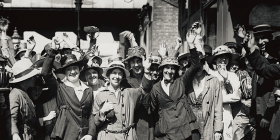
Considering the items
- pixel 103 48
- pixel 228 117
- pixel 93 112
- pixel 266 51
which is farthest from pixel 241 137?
pixel 103 48

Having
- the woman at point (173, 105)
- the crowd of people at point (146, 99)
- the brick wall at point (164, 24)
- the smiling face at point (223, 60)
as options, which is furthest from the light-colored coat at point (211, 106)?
A: the brick wall at point (164, 24)

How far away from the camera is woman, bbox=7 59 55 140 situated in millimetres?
5641

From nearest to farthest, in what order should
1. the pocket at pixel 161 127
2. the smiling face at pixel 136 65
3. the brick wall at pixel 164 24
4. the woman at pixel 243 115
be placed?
the pocket at pixel 161 127, the woman at pixel 243 115, the smiling face at pixel 136 65, the brick wall at pixel 164 24

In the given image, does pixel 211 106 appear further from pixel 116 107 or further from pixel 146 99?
pixel 116 107

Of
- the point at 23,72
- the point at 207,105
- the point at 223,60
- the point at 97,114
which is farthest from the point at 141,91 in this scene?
the point at 23,72

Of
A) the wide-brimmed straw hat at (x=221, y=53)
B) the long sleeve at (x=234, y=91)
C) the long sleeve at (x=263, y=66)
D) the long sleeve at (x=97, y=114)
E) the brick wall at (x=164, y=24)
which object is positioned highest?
the brick wall at (x=164, y=24)

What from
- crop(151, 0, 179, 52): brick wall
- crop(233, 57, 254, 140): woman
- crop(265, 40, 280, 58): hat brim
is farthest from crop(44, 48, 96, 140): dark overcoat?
crop(151, 0, 179, 52): brick wall

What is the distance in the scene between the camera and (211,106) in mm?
6105

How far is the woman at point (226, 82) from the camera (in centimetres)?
669

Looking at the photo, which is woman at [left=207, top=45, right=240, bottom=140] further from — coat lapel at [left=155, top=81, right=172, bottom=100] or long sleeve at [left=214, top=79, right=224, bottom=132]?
coat lapel at [left=155, top=81, right=172, bottom=100]

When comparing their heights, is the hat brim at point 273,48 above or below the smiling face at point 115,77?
above

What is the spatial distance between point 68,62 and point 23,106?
917mm

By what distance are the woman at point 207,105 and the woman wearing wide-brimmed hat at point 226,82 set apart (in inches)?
19.7

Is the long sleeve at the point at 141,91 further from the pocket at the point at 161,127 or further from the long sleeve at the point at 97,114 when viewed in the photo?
the long sleeve at the point at 97,114
